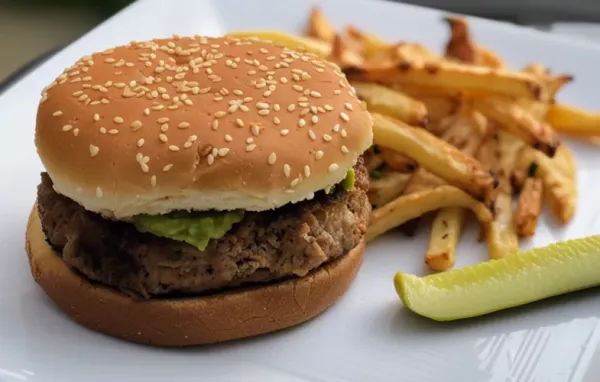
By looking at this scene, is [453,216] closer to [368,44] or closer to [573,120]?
[573,120]

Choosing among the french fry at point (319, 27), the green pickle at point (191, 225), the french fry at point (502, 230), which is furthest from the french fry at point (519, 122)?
the green pickle at point (191, 225)

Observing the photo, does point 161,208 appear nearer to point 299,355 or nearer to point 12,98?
point 299,355

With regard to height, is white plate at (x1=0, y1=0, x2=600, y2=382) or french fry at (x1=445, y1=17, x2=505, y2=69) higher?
french fry at (x1=445, y1=17, x2=505, y2=69)

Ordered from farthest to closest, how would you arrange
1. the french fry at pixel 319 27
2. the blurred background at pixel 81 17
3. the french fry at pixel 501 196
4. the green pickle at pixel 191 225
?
the blurred background at pixel 81 17
the french fry at pixel 319 27
the french fry at pixel 501 196
the green pickle at pixel 191 225

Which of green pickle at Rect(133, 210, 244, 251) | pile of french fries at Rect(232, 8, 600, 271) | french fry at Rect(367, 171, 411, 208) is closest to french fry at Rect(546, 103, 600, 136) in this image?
pile of french fries at Rect(232, 8, 600, 271)

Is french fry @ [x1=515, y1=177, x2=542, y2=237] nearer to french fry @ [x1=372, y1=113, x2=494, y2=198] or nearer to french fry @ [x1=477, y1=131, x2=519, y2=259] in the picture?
french fry @ [x1=477, y1=131, x2=519, y2=259]

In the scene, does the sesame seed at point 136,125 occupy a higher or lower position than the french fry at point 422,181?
higher

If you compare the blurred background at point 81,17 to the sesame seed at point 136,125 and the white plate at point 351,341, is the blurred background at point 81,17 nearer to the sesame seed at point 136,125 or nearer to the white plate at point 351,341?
the white plate at point 351,341
